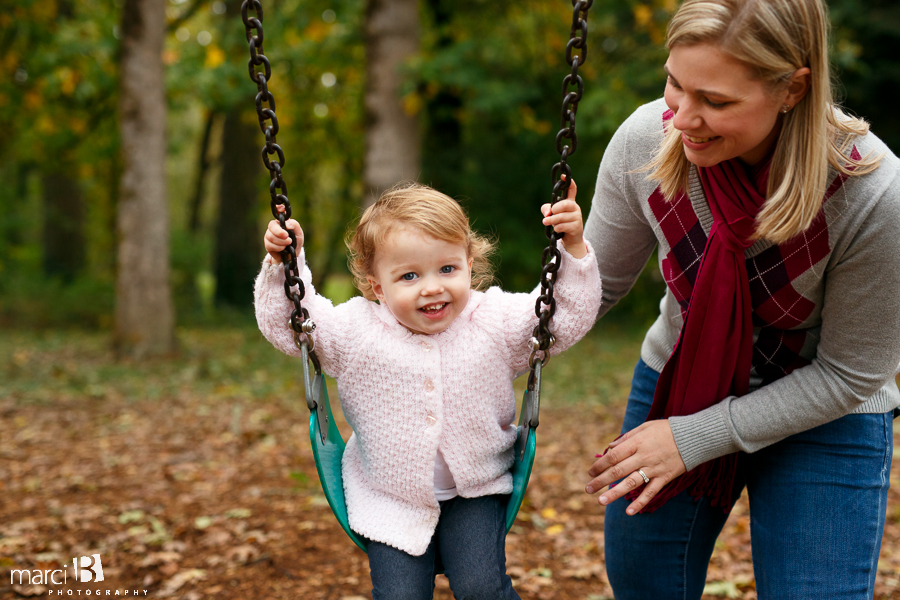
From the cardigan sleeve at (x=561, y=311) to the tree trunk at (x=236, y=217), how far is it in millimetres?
11853

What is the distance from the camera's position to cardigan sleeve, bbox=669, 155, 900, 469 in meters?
1.75

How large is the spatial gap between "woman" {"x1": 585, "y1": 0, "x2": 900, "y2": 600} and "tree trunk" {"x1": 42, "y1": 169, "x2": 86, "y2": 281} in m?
14.2

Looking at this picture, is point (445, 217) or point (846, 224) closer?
point (846, 224)

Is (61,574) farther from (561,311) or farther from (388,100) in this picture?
(388,100)

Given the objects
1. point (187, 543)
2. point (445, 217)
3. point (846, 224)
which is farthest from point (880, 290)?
point (187, 543)

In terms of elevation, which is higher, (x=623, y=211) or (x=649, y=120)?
(x=649, y=120)

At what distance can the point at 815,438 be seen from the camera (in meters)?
1.99

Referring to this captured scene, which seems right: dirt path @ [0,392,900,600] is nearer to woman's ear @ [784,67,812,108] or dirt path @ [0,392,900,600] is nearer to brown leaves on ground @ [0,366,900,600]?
brown leaves on ground @ [0,366,900,600]

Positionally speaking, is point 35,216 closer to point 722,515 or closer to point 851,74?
point 851,74

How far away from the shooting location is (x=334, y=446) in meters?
2.23

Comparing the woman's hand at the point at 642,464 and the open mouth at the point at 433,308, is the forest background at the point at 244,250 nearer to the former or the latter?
the woman's hand at the point at 642,464

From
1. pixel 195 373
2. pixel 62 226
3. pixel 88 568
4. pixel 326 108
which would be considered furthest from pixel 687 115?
pixel 62 226

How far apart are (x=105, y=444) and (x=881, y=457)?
5173mm

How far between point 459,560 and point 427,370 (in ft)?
1.69
